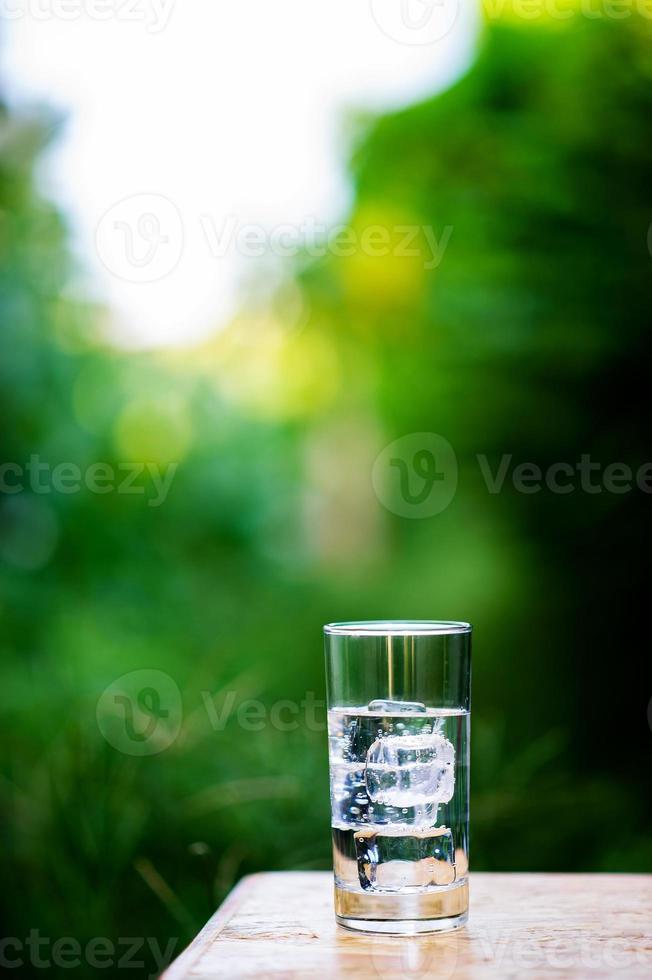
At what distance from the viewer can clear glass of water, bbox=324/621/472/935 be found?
0.85m

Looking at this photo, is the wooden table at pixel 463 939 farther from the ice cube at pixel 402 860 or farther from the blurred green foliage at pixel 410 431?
the blurred green foliage at pixel 410 431

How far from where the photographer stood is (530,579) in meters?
2.46

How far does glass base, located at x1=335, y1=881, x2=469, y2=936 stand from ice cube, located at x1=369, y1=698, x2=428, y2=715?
0.15 metres

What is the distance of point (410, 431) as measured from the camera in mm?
2525

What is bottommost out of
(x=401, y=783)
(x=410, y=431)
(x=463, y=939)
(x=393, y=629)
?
(x=463, y=939)

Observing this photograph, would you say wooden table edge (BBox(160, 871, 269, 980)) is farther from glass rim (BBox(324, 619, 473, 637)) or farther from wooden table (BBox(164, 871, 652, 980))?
glass rim (BBox(324, 619, 473, 637))

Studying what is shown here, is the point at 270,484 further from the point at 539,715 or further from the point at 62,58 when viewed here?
the point at 62,58

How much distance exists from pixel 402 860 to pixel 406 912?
1.7 inches

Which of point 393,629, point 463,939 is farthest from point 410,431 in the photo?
point 463,939

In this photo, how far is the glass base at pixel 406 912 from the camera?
848 millimetres

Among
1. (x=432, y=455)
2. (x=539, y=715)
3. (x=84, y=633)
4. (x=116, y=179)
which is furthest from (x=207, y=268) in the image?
(x=539, y=715)

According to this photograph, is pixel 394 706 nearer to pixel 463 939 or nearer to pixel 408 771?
pixel 408 771

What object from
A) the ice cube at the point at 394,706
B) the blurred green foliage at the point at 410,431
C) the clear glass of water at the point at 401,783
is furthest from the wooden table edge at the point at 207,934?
the blurred green foliage at the point at 410,431

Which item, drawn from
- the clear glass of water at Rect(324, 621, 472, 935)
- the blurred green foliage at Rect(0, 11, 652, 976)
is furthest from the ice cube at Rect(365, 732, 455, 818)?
the blurred green foliage at Rect(0, 11, 652, 976)
